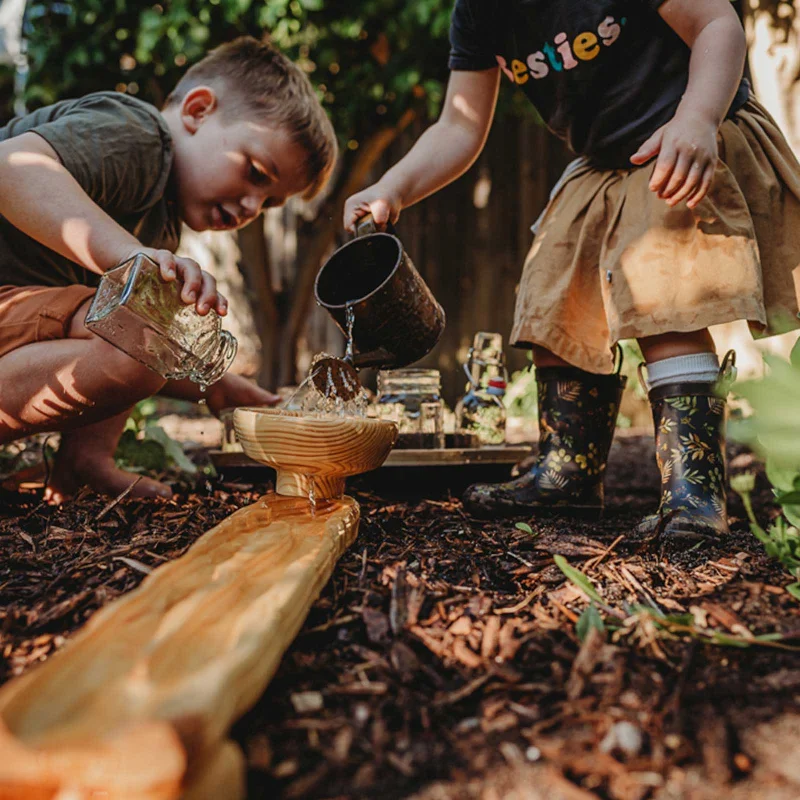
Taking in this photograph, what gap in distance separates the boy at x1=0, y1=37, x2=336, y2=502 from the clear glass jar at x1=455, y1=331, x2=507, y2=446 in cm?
68

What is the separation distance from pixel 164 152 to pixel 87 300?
0.51 metres

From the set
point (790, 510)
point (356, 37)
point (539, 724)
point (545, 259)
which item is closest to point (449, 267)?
point (356, 37)

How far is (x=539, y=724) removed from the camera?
27.9 inches

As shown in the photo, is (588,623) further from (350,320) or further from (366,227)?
(366,227)

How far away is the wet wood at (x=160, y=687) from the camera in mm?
523

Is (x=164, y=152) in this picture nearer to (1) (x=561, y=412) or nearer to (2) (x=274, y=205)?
(2) (x=274, y=205)

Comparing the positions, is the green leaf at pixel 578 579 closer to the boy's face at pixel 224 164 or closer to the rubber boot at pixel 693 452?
the rubber boot at pixel 693 452

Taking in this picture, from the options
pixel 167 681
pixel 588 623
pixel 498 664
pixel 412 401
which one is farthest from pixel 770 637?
pixel 412 401

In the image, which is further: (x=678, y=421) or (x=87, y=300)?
(x=87, y=300)

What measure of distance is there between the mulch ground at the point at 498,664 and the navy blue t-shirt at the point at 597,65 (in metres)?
1.02

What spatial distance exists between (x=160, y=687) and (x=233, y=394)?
1.74m

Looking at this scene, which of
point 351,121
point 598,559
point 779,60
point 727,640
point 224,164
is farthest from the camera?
point 351,121

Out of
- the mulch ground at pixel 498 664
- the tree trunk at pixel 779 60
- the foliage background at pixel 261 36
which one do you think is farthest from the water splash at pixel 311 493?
the foliage background at pixel 261 36

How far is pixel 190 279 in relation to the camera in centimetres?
140
